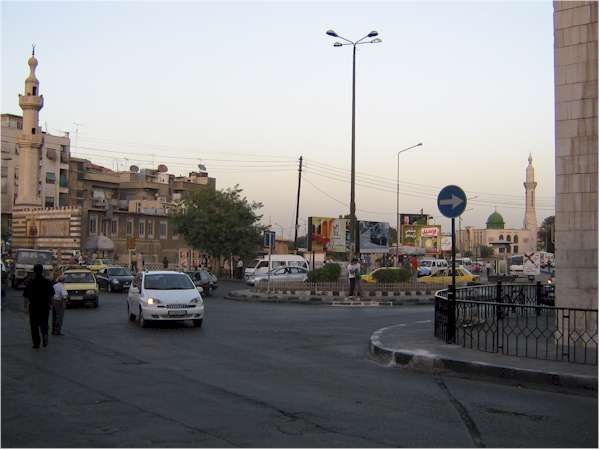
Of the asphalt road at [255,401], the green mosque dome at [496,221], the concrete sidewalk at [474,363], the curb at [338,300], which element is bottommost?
the curb at [338,300]

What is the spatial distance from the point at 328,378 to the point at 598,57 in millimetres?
7798

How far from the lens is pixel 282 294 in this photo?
31.7 metres

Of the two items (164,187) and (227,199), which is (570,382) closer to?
(227,199)

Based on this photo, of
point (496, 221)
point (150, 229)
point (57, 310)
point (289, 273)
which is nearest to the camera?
point (57, 310)

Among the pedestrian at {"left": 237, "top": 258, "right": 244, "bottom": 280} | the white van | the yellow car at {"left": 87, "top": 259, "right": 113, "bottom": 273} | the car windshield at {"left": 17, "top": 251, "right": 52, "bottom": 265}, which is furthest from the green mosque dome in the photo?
the car windshield at {"left": 17, "top": 251, "right": 52, "bottom": 265}

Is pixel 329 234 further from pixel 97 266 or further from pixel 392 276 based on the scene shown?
pixel 392 276

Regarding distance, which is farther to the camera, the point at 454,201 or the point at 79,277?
the point at 79,277

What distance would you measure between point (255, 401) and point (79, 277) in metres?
19.3

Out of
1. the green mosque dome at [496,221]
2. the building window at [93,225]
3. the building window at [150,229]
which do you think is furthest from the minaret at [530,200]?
the building window at [93,225]

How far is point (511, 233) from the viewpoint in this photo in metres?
138

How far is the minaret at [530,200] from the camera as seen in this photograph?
389ft

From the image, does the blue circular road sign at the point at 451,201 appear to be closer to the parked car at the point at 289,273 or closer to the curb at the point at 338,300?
the curb at the point at 338,300

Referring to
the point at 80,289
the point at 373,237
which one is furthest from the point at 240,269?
the point at 80,289

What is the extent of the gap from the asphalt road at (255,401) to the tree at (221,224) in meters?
43.8
